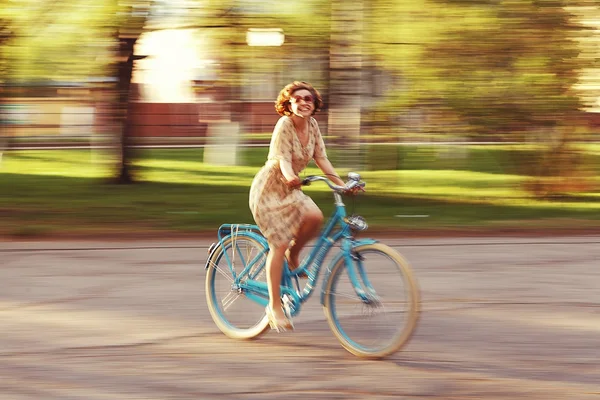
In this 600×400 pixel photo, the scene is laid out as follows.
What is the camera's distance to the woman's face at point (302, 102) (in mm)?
5840

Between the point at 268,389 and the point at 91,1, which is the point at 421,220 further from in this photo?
the point at 268,389

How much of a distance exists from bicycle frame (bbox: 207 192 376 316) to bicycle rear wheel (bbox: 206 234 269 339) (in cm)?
1

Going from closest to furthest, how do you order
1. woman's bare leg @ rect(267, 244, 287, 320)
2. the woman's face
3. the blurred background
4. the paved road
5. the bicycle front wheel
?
the paved road → the bicycle front wheel → the woman's face → woman's bare leg @ rect(267, 244, 287, 320) → the blurred background

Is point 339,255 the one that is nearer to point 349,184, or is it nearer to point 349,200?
point 349,184

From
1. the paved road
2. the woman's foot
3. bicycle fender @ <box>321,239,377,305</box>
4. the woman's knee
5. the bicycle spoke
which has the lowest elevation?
the paved road

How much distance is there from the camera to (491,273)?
28.5 feet

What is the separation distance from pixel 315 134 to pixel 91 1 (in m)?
8.95

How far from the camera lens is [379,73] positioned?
14195mm

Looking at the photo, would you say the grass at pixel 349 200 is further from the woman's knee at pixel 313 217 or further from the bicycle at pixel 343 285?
the woman's knee at pixel 313 217

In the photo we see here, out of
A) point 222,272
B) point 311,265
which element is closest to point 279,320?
point 311,265

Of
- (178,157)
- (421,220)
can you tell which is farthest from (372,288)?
(178,157)

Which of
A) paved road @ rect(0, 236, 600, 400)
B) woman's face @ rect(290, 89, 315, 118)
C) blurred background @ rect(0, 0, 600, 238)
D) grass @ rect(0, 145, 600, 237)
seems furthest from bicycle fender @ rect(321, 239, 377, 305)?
blurred background @ rect(0, 0, 600, 238)

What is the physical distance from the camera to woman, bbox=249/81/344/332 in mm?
5867

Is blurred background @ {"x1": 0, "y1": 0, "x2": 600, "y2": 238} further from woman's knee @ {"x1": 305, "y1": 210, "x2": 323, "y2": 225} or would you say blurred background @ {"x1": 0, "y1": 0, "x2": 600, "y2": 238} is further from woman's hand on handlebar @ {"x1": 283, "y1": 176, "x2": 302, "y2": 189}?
woman's hand on handlebar @ {"x1": 283, "y1": 176, "x2": 302, "y2": 189}
